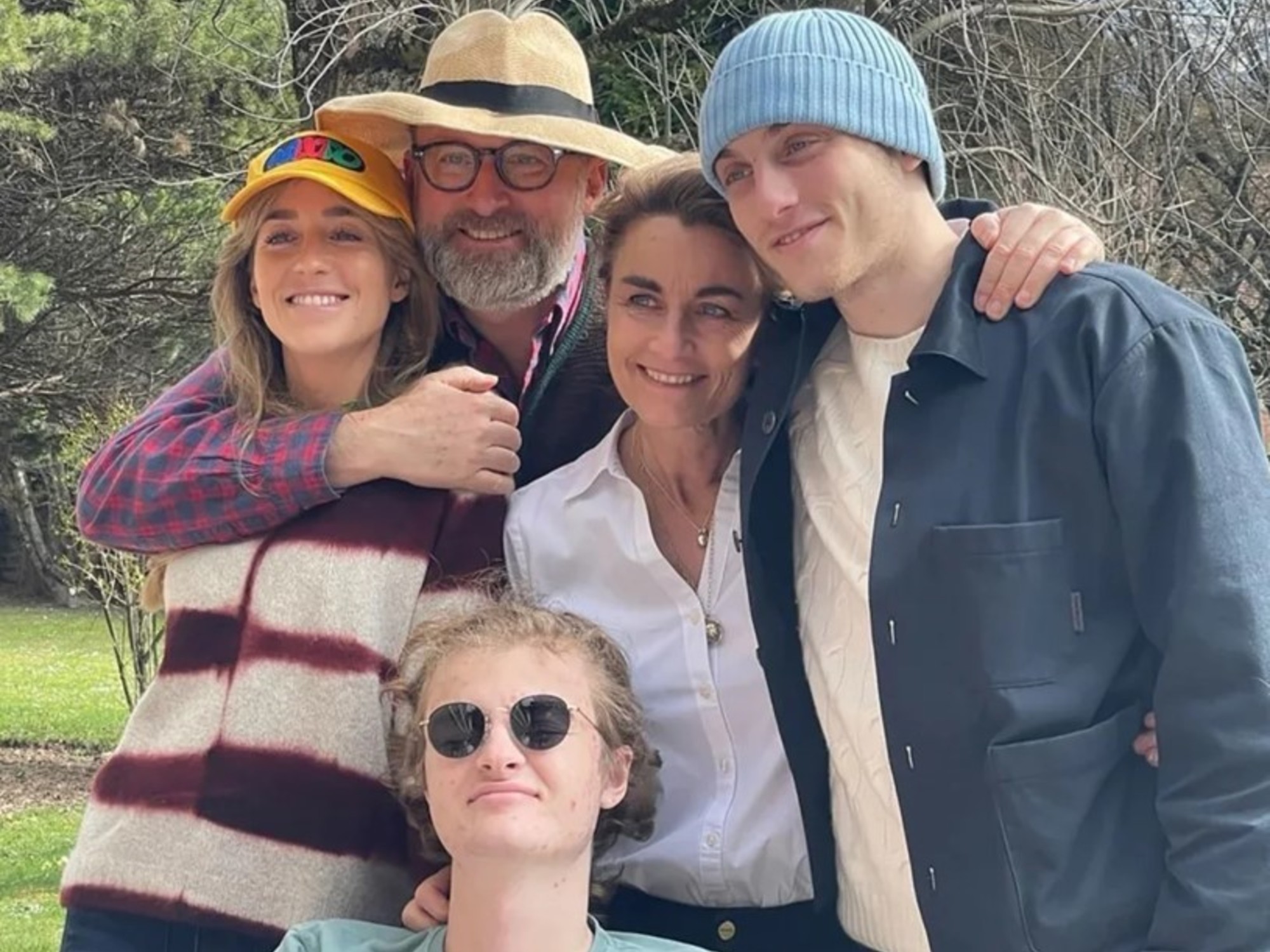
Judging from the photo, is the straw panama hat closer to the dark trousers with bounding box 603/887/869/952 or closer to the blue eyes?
the blue eyes

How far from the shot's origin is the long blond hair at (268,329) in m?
2.84

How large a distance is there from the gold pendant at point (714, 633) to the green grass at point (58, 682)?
1357 cm

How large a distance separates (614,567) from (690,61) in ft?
15.4

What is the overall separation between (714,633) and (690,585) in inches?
4.0

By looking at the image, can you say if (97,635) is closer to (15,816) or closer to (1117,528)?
(15,816)

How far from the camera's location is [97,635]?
2530cm

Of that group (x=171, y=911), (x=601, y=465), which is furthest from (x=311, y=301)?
(x=171, y=911)

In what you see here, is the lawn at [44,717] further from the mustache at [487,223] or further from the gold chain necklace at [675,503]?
the gold chain necklace at [675,503]

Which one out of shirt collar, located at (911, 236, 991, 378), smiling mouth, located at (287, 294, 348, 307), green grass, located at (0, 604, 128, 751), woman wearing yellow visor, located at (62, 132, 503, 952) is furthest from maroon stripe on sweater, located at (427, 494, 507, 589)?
green grass, located at (0, 604, 128, 751)

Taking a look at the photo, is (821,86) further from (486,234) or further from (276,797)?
(276,797)

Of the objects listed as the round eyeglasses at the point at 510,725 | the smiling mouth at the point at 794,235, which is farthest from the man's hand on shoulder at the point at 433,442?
the smiling mouth at the point at 794,235

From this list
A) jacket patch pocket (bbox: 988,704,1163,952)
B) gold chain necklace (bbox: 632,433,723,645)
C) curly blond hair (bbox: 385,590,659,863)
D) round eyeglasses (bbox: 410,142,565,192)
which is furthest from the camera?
round eyeglasses (bbox: 410,142,565,192)

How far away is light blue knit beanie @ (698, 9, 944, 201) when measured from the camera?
7.11 feet

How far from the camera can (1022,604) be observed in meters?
2.01
